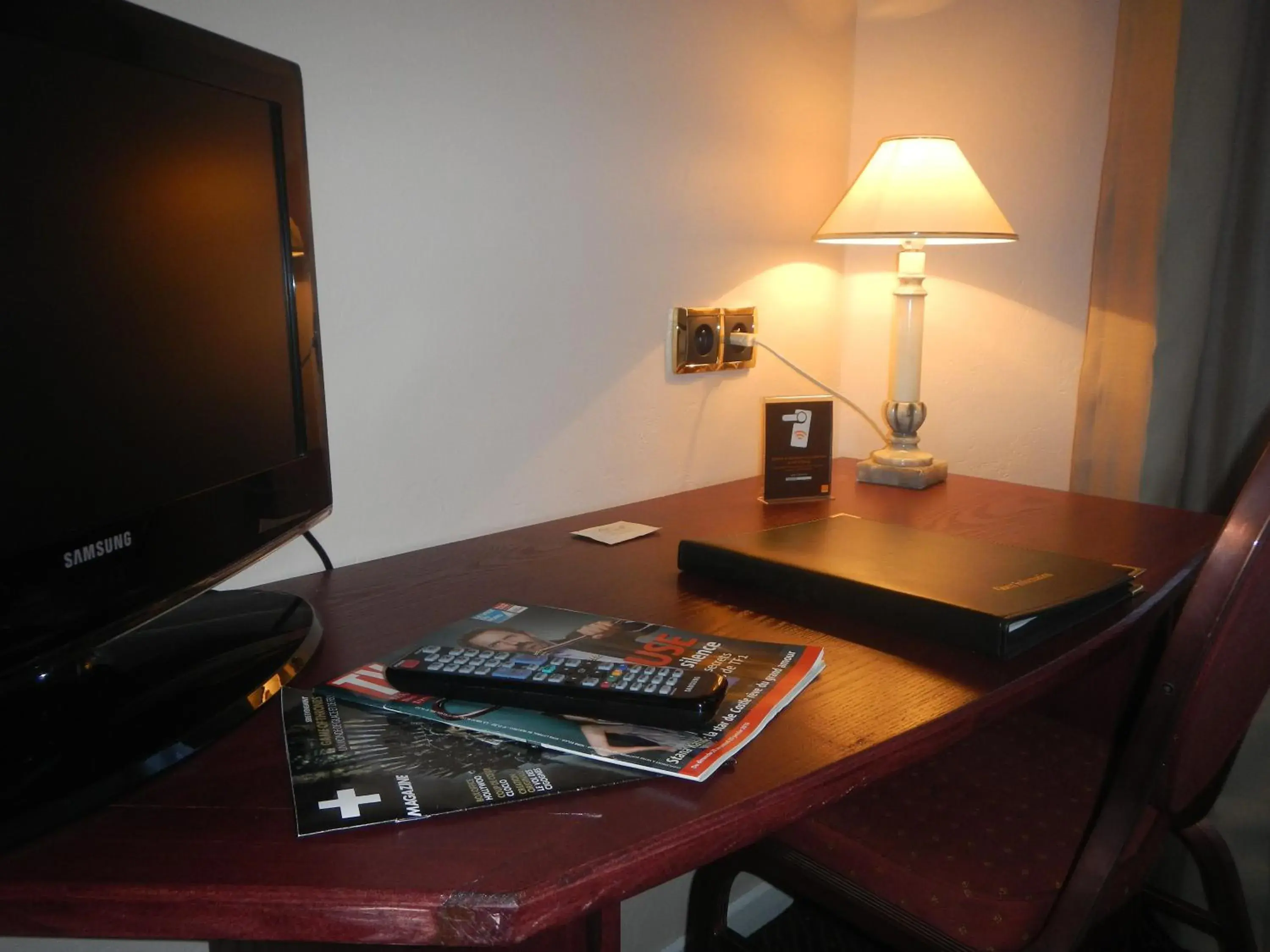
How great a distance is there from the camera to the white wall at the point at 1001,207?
1336 mm

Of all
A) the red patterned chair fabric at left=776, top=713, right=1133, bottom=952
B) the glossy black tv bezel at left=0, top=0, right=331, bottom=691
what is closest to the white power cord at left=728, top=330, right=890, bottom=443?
the red patterned chair fabric at left=776, top=713, right=1133, bottom=952

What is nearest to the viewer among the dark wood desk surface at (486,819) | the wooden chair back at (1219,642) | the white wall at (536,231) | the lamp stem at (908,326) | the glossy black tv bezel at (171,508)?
the dark wood desk surface at (486,819)

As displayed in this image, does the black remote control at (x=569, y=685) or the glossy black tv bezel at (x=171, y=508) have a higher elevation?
the glossy black tv bezel at (x=171, y=508)

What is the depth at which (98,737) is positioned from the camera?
50cm

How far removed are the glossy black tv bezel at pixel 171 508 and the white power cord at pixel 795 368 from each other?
70cm

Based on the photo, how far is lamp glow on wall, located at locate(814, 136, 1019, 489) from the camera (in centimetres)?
117

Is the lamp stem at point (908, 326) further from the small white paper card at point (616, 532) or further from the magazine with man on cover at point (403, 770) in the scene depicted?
the magazine with man on cover at point (403, 770)

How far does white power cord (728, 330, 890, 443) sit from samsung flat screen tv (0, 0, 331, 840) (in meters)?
0.74

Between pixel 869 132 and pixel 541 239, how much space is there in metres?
0.75

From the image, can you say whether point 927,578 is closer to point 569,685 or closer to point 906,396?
point 569,685

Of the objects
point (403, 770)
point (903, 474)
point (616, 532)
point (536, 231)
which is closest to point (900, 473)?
point (903, 474)

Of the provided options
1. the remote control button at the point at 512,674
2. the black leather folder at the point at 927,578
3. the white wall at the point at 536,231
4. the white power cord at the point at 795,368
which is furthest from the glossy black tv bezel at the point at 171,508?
the white power cord at the point at 795,368

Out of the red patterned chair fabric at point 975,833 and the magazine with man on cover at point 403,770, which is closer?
the magazine with man on cover at point 403,770

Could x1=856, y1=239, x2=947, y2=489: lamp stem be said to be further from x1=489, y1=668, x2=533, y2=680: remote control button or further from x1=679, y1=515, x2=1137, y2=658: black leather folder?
x1=489, y1=668, x2=533, y2=680: remote control button
